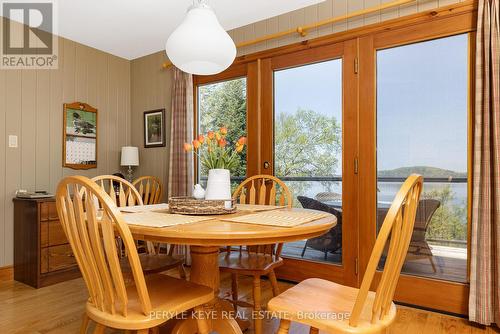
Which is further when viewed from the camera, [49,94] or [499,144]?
[49,94]

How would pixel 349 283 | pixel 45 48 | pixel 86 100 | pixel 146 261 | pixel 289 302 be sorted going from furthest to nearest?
pixel 86 100 < pixel 45 48 < pixel 349 283 < pixel 146 261 < pixel 289 302

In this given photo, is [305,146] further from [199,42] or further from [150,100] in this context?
[150,100]

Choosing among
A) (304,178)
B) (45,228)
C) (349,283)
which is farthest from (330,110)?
(45,228)

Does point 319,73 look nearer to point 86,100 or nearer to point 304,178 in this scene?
point 304,178

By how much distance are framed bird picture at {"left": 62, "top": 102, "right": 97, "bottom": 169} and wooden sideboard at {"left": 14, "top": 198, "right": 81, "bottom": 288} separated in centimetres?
73

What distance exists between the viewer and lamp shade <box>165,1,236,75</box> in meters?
1.63

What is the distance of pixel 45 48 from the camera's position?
3.39 metres

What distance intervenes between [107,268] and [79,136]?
2977 millimetres

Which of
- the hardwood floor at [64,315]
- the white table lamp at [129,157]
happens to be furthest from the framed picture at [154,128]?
the hardwood floor at [64,315]

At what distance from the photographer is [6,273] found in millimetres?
3025

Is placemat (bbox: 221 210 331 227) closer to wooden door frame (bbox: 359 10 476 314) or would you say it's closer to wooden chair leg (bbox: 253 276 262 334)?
wooden chair leg (bbox: 253 276 262 334)

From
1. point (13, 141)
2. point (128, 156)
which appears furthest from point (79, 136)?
point (13, 141)

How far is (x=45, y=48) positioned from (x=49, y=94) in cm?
46

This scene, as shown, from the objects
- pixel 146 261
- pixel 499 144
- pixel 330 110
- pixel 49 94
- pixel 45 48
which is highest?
pixel 45 48
